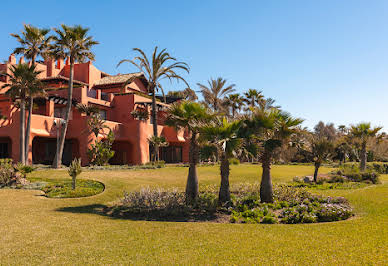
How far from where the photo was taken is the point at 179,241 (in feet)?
24.7

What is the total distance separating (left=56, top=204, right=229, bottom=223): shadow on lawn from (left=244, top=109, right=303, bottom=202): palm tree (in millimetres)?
2531

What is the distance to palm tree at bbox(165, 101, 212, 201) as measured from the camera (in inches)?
491

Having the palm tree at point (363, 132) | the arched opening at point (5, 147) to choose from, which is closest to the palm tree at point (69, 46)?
the arched opening at point (5, 147)

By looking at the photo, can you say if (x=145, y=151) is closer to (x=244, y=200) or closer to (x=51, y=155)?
(x=51, y=155)

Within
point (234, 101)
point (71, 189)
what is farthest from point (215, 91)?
point (71, 189)

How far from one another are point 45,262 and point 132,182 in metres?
12.0

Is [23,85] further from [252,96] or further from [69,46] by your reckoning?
[252,96]

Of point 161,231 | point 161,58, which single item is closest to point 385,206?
point 161,231

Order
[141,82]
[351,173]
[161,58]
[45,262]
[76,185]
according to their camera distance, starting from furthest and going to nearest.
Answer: [141,82] < [161,58] < [351,173] < [76,185] < [45,262]

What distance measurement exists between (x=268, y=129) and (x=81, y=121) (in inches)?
813

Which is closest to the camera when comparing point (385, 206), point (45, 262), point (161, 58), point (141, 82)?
point (45, 262)

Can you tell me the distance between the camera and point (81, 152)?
27969 millimetres

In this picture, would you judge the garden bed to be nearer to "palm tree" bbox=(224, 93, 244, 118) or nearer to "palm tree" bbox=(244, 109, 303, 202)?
"palm tree" bbox=(244, 109, 303, 202)

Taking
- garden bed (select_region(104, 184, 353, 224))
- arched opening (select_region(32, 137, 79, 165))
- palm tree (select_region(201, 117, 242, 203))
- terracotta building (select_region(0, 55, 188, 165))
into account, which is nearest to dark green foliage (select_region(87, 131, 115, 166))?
terracotta building (select_region(0, 55, 188, 165))
